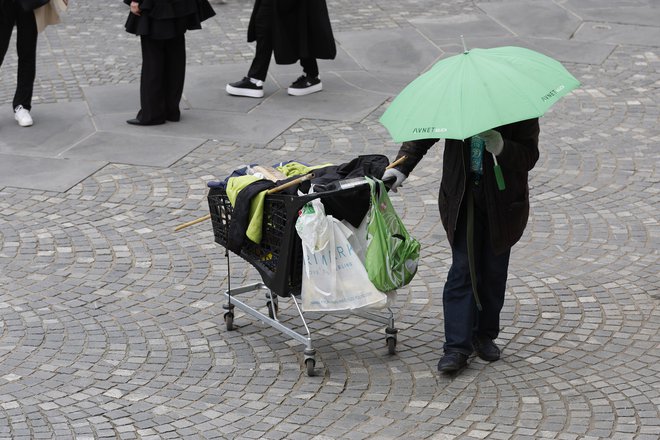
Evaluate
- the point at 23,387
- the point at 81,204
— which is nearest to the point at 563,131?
the point at 81,204

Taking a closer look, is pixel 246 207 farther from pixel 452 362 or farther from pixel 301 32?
pixel 301 32

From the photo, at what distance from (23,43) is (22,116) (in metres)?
0.65

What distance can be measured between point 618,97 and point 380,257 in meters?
5.67

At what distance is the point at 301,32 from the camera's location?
1068 centimetres

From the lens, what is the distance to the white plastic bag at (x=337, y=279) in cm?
579

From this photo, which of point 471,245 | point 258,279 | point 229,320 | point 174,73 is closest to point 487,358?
point 471,245

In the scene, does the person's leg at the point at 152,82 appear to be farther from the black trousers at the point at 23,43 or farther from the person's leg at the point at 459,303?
the person's leg at the point at 459,303

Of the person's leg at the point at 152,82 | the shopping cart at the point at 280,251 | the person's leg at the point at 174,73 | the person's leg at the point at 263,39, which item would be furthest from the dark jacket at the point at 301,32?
the shopping cart at the point at 280,251

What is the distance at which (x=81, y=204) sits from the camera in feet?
27.9

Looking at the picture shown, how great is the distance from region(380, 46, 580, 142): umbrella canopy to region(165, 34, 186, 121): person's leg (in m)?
4.72

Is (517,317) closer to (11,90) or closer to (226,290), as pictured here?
(226,290)

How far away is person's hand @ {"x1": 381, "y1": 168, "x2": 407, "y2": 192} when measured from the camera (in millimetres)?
5984

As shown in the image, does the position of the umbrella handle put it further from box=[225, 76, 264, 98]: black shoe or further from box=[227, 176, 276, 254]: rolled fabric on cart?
box=[225, 76, 264, 98]: black shoe

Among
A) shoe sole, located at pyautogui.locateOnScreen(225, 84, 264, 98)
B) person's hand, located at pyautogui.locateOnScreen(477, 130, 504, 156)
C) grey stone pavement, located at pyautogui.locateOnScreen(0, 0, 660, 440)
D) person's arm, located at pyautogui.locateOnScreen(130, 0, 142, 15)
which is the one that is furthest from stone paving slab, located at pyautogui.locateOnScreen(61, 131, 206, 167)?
person's hand, located at pyautogui.locateOnScreen(477, 130, 504, 156)
